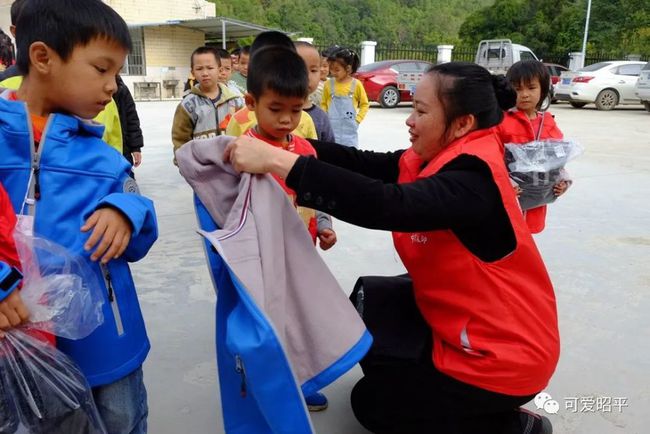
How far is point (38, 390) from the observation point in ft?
3.83

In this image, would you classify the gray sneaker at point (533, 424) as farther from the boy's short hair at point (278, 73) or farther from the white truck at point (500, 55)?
the white truck at point (500, 55)

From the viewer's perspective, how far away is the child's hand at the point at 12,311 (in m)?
1.09

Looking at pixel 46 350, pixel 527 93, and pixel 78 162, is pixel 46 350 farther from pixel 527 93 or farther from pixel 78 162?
pixel 527 93

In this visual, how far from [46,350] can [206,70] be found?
111 inches

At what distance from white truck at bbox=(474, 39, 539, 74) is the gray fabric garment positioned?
1525 centimetres

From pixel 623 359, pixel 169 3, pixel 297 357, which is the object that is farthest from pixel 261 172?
pixel 169 3

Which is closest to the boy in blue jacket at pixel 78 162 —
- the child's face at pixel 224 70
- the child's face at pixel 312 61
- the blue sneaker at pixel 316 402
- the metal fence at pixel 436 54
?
the blue sneaker at pixel 316 402

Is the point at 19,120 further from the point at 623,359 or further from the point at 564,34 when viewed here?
the point at 564,34

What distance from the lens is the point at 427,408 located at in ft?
5.97

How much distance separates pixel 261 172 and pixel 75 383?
25.6 inches

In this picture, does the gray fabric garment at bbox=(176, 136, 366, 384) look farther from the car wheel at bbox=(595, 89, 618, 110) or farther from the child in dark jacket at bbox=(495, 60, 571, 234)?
the car wheel at bbox=(595, 89, 618, 110)

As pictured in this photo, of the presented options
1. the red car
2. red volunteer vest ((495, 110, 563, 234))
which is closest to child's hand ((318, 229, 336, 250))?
red volunteer vest ((495, 110, 563, 234))

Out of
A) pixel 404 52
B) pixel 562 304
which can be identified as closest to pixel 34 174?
pixel 562 304

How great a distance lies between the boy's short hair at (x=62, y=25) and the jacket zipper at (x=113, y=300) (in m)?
0.50
